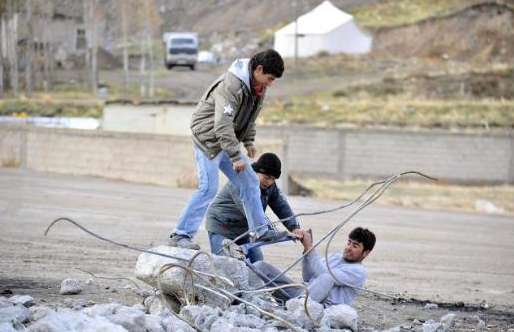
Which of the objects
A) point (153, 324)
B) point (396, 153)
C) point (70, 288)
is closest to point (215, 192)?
point (70, 288)

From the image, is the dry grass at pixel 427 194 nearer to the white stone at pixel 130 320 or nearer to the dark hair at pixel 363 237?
the dark hair at pixel 363 237

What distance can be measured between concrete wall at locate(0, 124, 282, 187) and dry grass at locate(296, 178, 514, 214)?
450 centimetres

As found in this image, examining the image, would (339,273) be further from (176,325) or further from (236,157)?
(176,325)

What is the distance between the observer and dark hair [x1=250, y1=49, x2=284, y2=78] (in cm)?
909

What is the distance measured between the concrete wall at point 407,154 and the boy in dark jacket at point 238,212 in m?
29.0

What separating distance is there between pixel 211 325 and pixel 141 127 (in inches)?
1041

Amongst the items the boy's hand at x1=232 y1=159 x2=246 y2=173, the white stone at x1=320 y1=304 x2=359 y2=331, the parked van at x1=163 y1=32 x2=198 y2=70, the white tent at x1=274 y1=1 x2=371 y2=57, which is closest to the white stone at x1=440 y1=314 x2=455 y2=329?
the white stone at x1=320 y1=304 x2=359 y2=331

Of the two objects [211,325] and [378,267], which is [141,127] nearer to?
[378,267]

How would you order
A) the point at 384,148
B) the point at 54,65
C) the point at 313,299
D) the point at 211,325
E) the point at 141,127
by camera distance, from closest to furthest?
the point at 211,325 → the point at 313,299 → the point at 141,127 → the point at 384,148 → the point at 54,65

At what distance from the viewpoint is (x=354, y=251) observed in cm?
941

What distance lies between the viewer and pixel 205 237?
16.0m

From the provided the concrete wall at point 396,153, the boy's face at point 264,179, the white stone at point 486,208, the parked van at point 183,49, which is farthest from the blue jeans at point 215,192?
the parked van at point 183,49

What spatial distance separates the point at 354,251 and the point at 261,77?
1.72 m

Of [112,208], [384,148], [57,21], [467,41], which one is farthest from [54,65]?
[112,208]
